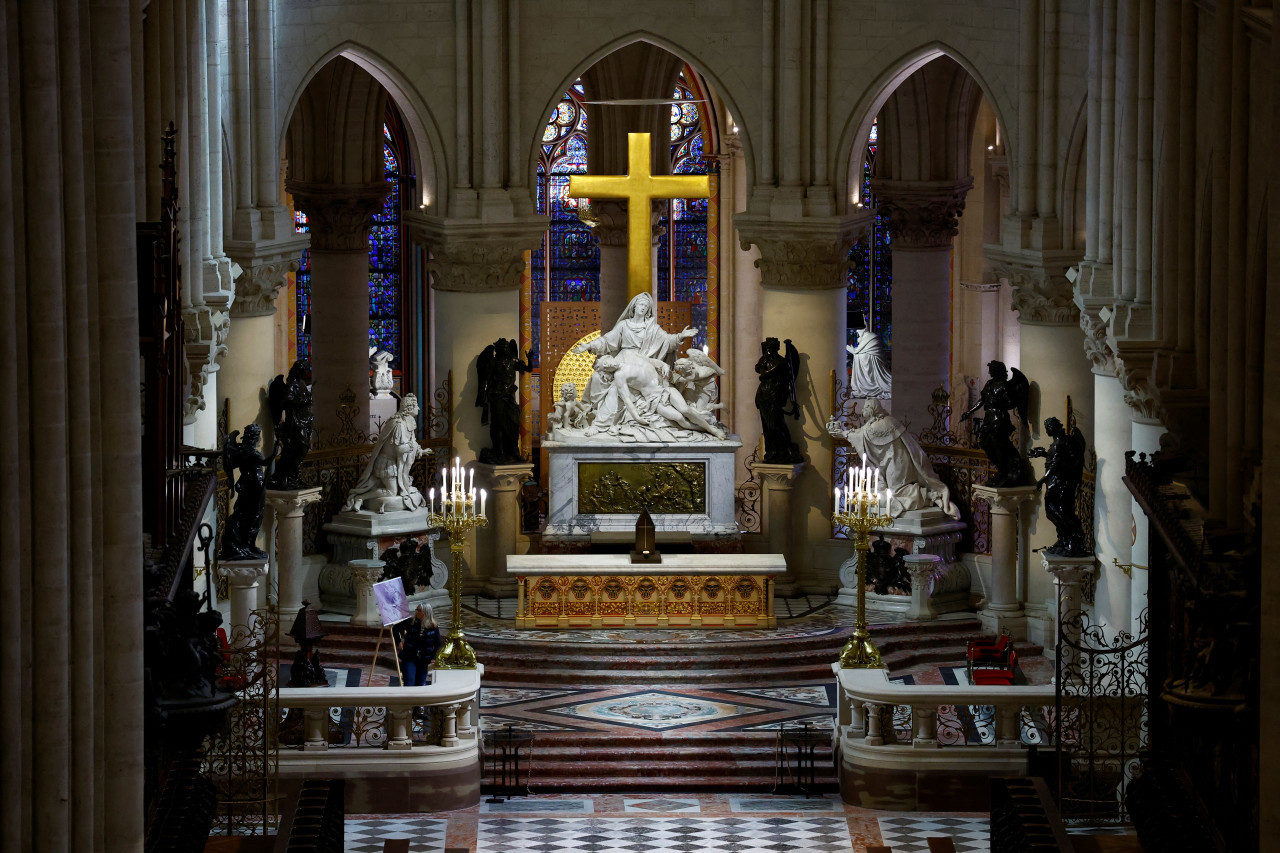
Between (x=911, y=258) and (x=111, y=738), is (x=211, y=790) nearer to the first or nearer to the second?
(x=111, y=738)

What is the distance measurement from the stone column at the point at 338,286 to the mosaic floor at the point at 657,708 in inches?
350

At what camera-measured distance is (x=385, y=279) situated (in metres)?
36.5

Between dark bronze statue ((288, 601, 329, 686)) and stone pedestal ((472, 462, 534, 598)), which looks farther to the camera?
stone pedestal ((472, 462, 534, 598))

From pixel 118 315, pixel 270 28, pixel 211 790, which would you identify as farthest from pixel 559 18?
pixel 118 315

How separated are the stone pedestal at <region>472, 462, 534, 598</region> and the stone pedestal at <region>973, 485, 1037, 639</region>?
5.43 m

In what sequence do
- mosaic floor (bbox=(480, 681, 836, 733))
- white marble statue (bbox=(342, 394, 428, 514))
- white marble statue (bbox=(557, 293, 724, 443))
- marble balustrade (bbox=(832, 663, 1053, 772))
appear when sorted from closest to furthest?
marble balustrade (bbox=(832, 663, 1053, 772))
mosaic floor (bbox=(480, 681, 836, 733))
white marble statue (bbox=(342, 394, 428, 514))
white marble statue (bbox=(557, 293, 724, 443))

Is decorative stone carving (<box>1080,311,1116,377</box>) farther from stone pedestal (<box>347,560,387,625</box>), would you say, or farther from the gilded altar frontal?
stone pedestal (<box>347,560,387,625</box>)

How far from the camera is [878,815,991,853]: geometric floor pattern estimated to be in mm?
20672

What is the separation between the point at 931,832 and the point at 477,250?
10.5m

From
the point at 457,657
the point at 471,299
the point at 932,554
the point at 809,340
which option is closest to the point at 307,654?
the point at 457,657

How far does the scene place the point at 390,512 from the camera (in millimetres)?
27703

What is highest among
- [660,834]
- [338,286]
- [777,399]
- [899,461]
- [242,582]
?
[338,286]

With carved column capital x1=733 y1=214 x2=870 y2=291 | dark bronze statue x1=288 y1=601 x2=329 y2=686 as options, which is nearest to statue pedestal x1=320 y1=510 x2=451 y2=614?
dark bronze statue x1=288 y1=601 x2=329 y2=686

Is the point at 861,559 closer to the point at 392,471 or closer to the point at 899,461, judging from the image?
the point at 899,461
